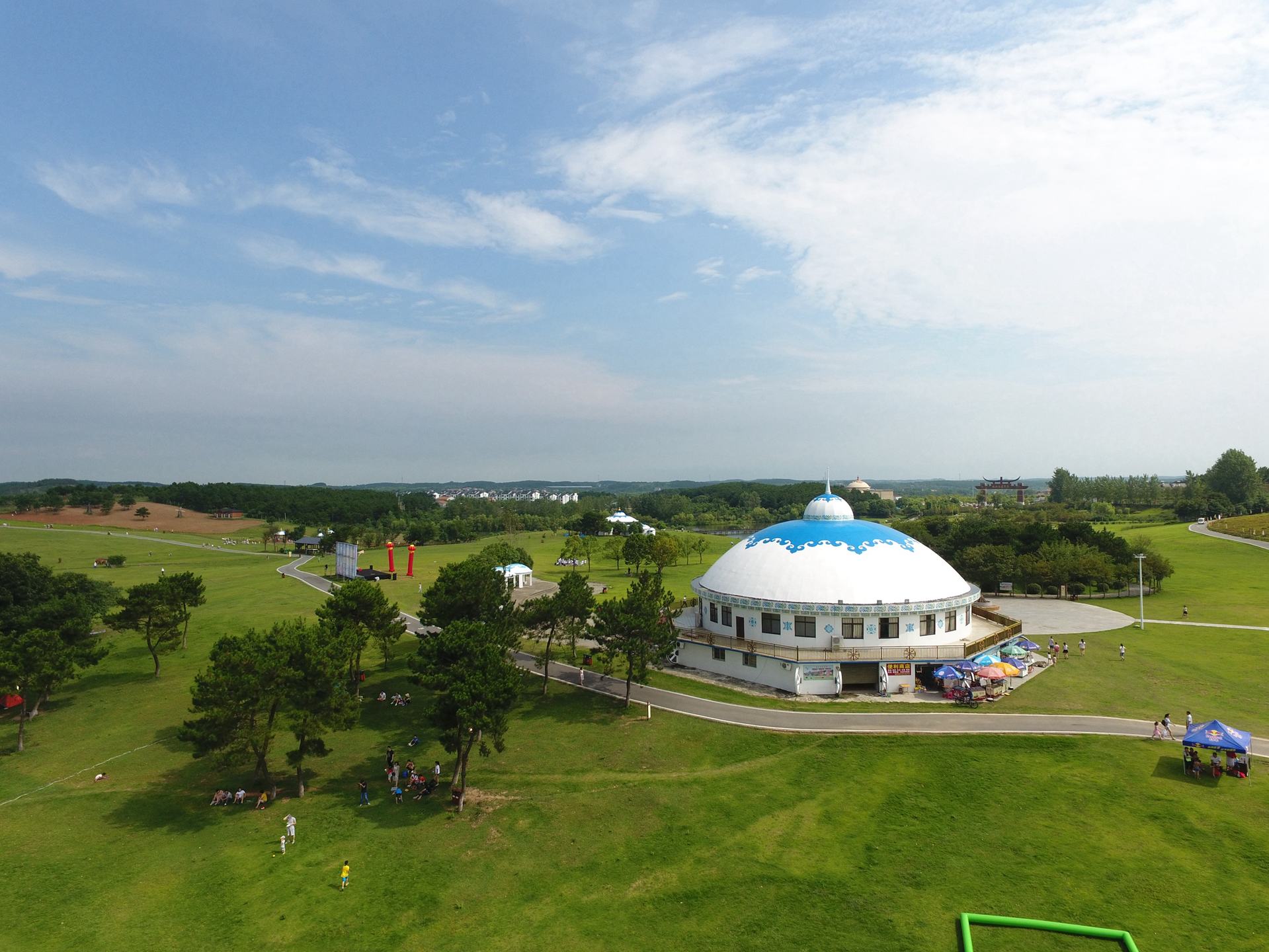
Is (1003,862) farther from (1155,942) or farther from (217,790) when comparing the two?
(217,790)

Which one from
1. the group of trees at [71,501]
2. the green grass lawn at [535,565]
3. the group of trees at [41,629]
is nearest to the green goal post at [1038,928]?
the group of trees at [41,629]

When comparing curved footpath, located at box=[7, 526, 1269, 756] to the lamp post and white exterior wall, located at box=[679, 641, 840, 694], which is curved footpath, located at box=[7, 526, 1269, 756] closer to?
white exterior wall, located at box=[679, 641, 840, 694]

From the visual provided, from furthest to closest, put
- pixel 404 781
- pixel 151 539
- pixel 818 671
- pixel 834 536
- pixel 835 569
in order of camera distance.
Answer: pixel 151 539, pixel 834 536, pixel 835 569, pixel 818 671, pixel 404 781

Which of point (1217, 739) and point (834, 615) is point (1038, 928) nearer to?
point (1217, 739)

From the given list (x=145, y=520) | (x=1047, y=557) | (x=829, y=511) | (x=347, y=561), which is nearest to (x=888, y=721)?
(x=829, y=511)

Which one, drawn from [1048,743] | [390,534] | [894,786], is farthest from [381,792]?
[390,534]

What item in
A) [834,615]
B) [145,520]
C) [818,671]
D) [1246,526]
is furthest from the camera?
[145,520]

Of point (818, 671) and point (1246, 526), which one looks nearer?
point (818, 671)
